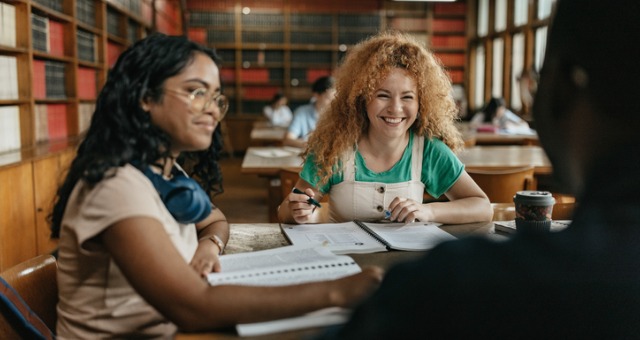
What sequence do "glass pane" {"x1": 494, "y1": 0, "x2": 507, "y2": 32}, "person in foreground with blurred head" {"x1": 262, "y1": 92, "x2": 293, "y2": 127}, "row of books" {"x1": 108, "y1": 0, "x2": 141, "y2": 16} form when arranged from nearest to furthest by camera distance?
"row of books" {"x1": 108, "y1": 0, "x2": 141, "y2": 16}, "person in foreground with blurred head" {"x1": 262, "y1": 92, "x2": 293, "y2": 127}, "glass pane" {"x1": 494, "y1": 0, "x2": 507, "y2": 32}

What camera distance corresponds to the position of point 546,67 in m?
0.61

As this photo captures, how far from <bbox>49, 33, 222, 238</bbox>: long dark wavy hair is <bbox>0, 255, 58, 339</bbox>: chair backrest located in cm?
18

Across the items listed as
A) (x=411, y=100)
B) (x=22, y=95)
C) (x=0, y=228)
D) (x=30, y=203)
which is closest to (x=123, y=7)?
(x=22, y=95)

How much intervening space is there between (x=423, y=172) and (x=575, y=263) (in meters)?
1.54

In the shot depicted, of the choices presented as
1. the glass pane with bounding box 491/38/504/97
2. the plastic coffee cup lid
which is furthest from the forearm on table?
the glass pane with bounding box 491/38/504/97

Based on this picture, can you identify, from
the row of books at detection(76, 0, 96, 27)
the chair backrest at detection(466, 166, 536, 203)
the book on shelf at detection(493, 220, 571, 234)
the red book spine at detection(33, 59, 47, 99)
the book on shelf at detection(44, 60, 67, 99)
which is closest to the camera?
the book on shelf at detection(493, 220, 571, 234)

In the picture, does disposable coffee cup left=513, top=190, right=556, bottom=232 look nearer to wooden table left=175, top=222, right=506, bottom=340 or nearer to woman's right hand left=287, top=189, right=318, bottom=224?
wooden table left=175, top=222, right=506, bottom=340

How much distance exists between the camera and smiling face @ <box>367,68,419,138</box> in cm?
206

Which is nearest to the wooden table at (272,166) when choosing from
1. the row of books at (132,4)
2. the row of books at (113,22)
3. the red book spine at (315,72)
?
the row of books at (113,22)

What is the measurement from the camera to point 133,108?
1159 mm

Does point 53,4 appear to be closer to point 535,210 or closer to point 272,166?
point 272,166

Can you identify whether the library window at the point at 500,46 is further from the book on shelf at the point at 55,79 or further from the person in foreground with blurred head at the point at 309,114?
the book on shelf at the point at 55,79

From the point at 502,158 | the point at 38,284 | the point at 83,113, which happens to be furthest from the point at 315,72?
the point at 38,284

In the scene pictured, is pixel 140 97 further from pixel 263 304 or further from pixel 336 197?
pixel 336 197
